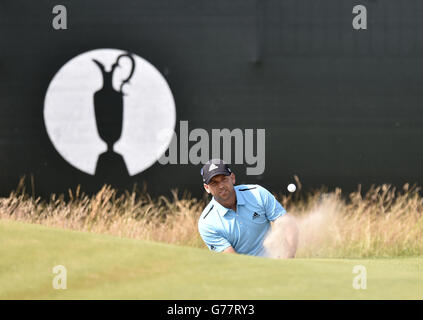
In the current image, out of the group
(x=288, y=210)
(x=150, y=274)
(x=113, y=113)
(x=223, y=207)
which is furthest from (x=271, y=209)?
(x=113, y=113)

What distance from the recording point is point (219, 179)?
4020 millimetres

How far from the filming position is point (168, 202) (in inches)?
247

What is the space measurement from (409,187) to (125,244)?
15.7 ft

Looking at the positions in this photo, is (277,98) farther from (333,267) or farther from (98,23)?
(333,267)

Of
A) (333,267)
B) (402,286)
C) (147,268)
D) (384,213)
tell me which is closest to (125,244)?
(147,268)

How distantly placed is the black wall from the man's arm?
208cm

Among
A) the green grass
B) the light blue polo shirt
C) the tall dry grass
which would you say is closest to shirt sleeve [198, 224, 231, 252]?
the light blue polo shirt

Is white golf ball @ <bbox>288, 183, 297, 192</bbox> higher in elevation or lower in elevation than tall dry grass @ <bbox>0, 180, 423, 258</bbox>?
higher

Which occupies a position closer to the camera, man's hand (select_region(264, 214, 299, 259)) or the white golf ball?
man's hand (select_region(264, 214, 299, 259))

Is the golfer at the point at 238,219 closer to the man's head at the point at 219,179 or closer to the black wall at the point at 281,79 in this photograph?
the man's head at the point at 219,179

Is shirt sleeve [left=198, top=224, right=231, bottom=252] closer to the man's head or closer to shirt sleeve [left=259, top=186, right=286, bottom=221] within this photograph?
the man's head

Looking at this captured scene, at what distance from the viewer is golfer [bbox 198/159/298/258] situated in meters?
4.07

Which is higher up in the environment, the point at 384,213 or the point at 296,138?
the point at 296,138

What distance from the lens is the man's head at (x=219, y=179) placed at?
3910mm
